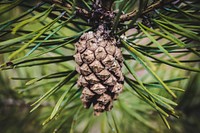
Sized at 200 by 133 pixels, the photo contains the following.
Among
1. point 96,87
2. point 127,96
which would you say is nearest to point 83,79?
point 96,87

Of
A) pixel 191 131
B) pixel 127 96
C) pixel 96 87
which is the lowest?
pixel 191 131

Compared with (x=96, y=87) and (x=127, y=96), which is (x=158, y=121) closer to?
(x=127, y=96)

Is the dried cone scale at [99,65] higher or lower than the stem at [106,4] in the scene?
lower

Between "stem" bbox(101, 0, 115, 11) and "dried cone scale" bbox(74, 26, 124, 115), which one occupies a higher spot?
"stem" bbox(101, 0, 115, 11)

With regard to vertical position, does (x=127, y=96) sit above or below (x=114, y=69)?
below

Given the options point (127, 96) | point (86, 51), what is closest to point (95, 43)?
point (86, 51)

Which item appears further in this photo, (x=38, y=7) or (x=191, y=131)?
(x=191, y=131)

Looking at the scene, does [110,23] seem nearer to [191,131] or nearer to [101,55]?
[101,55]
